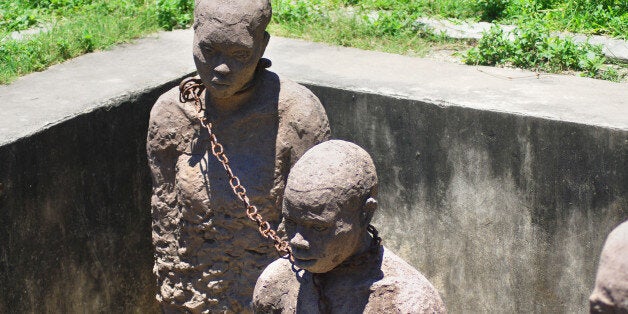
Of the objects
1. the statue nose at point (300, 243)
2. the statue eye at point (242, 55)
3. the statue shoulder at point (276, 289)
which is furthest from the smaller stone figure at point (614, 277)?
the statue eye at point (242, 55)

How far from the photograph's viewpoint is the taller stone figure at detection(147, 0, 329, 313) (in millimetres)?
4918

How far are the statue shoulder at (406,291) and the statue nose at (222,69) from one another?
1473mm

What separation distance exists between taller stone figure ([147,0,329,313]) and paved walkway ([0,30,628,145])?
78 centimetres

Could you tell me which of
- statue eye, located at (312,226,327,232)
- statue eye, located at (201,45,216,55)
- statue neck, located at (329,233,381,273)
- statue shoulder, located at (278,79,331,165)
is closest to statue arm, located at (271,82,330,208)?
statue shoulder, located at (278,79,331,165)

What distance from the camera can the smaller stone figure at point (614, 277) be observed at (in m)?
2.61

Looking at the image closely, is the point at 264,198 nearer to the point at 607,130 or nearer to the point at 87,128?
the point at 87,128

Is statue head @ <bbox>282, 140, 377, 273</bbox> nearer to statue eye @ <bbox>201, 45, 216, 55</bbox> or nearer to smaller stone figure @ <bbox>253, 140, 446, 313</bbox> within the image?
smaller stone figure @ <bbox>253, 140, 446, 313</bbox>

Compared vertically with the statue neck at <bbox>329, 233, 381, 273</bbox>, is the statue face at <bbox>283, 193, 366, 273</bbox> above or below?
above

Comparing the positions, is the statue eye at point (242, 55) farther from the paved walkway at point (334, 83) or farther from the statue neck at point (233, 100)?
the paved walkway at point (334, 83)

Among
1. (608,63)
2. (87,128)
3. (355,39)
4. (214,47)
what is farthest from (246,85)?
(608,63)

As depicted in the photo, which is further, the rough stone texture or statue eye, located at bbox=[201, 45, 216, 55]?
the rough stone texture

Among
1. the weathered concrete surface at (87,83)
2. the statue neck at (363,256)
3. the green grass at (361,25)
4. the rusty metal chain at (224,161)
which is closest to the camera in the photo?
the statue neck at (363,256)

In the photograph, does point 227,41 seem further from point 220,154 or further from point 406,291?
point 406,291

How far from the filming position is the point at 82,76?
20.9 feet
